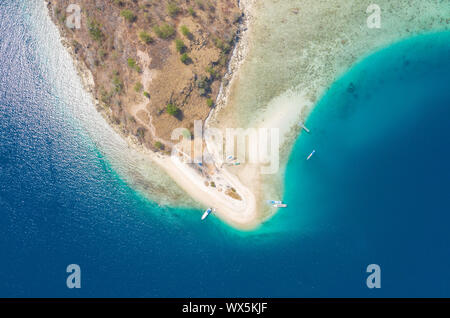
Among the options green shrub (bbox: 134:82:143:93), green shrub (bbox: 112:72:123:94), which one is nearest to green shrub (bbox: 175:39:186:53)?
green shrub (bbox: 134:82:143:93)

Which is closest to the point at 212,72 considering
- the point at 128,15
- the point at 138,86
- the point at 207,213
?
the point at 138,86

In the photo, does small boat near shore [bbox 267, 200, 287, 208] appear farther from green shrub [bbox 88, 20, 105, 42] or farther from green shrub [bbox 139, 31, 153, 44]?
green shrub [bbox 88, 20, 105, 42]

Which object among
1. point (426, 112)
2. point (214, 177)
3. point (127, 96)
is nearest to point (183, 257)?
point (214, 177)

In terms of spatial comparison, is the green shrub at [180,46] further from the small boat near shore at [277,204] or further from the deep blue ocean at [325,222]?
the small boat near shore at [277,204]

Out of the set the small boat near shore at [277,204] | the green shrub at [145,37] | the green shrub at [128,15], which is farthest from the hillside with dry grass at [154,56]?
the small boat near shore at [277,204]

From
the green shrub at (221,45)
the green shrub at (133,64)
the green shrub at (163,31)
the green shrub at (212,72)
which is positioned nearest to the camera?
the green shrub at (163,31)
